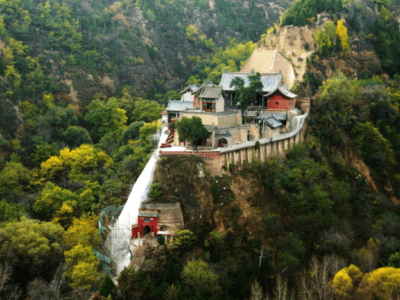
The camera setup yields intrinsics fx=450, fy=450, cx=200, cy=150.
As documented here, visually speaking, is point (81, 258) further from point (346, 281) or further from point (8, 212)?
point (346, 281)

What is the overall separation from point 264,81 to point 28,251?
36.9 meters

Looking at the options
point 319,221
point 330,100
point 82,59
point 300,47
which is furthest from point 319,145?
point 82,59

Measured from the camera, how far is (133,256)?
4241cm

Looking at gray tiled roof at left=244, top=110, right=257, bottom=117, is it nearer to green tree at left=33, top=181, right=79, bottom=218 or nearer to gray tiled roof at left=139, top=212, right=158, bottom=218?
gray tiled roof at left=139, top=212, right=158, bottom=218

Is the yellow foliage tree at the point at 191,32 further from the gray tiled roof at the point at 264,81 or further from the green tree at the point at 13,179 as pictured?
the green tree at the point at 13,179

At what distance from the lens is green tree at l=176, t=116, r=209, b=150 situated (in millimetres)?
49350

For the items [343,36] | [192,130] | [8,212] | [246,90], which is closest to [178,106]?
[246,90]

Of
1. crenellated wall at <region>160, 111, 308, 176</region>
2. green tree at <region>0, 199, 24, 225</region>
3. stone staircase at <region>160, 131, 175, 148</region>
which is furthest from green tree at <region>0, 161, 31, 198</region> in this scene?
crenellated wall at <region>160, 111, 308, 176</region>

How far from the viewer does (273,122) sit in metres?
56.0

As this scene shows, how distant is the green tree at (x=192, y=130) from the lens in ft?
162

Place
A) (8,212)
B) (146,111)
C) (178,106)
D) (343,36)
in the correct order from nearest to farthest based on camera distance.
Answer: (8,212) < (178,106) < (343,36) < (146,111)

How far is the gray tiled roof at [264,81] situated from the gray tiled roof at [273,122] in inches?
200

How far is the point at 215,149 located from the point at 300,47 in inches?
1496

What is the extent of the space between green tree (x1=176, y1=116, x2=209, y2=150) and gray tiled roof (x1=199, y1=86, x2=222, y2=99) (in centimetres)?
427
